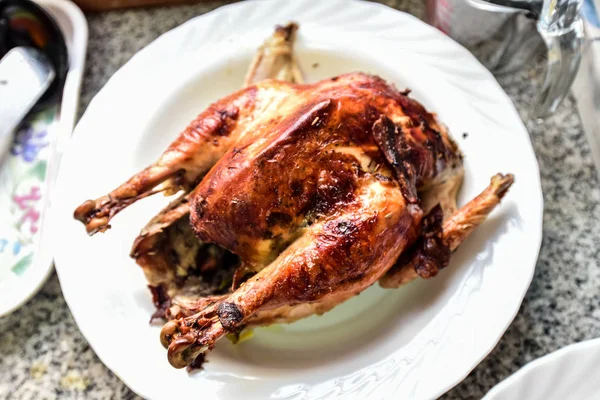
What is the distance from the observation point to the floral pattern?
1281 millimetres

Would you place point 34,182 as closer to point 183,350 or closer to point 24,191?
point 24,191

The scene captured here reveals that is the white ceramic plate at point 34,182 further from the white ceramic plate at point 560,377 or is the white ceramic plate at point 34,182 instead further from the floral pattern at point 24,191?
the white ceramic plate at point 560,377

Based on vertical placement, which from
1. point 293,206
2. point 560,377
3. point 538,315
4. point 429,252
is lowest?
point 538,315

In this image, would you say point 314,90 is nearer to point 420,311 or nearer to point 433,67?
point 433,67

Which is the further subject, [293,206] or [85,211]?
[85,211]

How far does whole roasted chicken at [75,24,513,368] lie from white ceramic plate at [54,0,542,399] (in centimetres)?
8

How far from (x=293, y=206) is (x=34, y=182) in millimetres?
756

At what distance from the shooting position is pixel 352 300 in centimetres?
115

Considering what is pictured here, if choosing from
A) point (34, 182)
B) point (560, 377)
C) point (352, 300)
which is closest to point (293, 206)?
point (352, 300)

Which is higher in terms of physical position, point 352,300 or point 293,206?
point 293,206

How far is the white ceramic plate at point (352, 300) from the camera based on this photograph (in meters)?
1.03

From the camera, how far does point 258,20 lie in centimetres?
135

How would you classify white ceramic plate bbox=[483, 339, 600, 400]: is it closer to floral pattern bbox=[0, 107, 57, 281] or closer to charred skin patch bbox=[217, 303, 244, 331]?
charred skin patch bbox=[217, 303, 244, 331]

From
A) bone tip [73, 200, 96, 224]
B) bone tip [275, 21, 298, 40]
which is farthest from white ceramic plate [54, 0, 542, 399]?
bone tip [73, 200, 96, 224]
